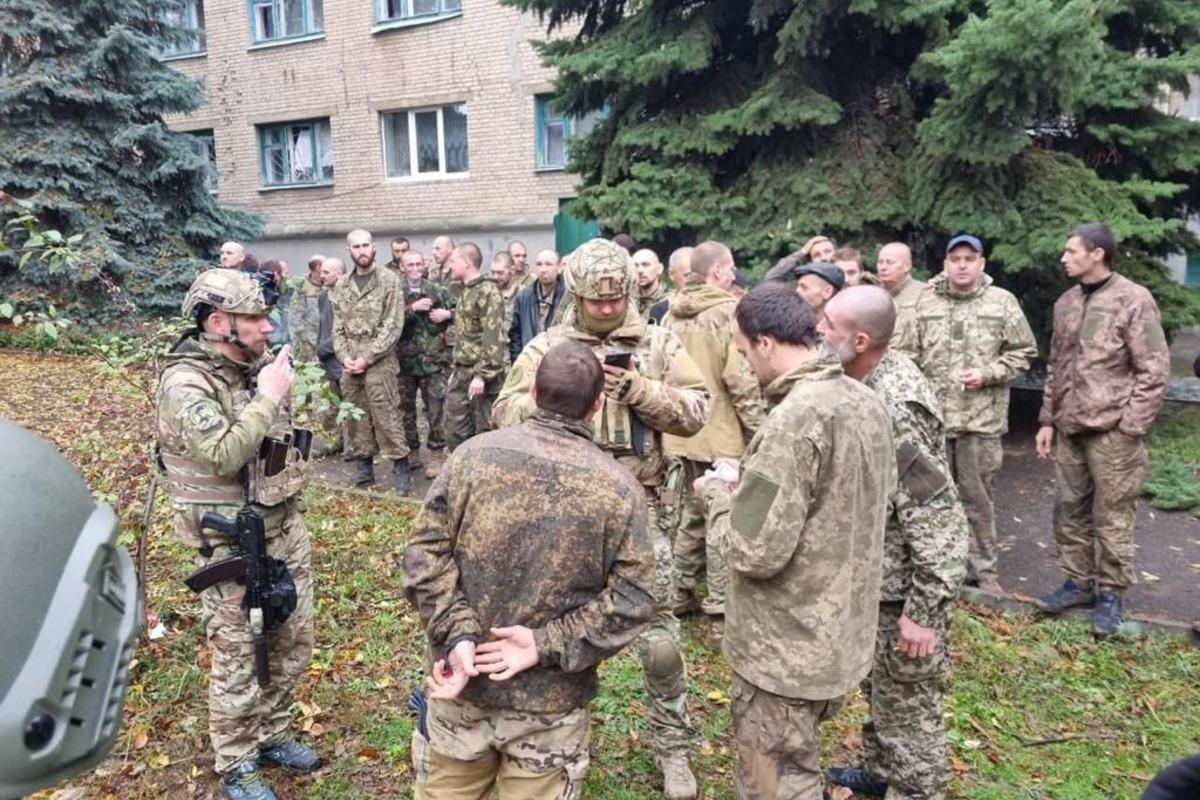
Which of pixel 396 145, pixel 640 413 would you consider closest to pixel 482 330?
pixel 640 413

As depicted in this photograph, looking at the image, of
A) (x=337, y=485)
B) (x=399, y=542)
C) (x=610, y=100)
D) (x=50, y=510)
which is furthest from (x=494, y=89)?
(x=50, y=510)

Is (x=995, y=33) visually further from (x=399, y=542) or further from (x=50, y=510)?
(x=50, y=510)

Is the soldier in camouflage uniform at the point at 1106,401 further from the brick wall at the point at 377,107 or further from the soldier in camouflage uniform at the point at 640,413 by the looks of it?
the brick wall at the point at 377,107

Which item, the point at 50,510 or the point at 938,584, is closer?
the point at 50,510

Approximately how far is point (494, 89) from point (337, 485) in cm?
1129

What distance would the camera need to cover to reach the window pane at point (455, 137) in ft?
56.2

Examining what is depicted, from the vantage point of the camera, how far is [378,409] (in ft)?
23.9

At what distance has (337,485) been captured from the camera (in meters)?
7.52

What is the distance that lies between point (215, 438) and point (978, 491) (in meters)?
4.60

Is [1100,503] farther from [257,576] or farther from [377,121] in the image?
[377,121]

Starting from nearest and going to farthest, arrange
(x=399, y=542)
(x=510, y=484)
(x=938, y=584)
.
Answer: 1. (x=510, y=484)
2. (x=938, y=584)
3. (x=399, y=542)

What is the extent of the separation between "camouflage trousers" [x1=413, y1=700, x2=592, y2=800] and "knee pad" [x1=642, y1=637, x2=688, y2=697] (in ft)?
2.70

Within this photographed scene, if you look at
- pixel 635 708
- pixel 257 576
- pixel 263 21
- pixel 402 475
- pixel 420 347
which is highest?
pixel 263 21

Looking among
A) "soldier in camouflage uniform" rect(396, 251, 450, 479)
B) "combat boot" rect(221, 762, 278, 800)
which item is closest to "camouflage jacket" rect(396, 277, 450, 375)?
"soldier in camouflage uniform" rect(396, 251, 450, 479)
